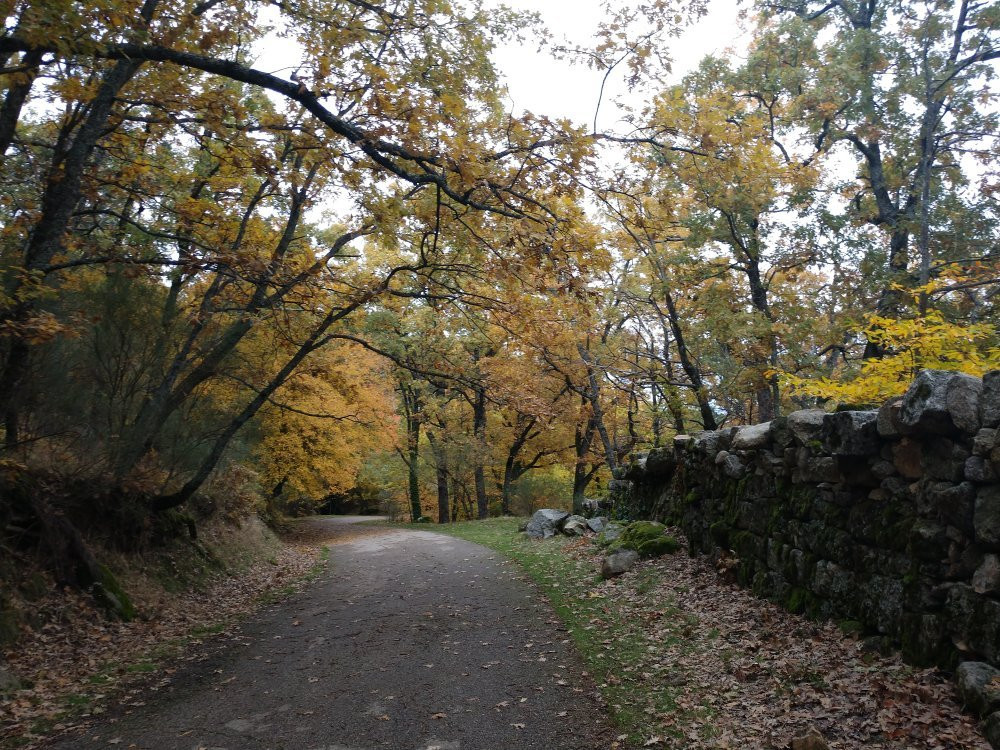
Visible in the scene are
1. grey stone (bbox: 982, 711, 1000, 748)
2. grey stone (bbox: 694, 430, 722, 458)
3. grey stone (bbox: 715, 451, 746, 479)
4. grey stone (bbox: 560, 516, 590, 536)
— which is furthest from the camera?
grey stone (bbox: 560, 516, 590, 536)

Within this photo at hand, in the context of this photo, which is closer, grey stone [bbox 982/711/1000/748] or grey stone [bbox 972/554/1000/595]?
grey stone [bbox 982/711/1000/748]

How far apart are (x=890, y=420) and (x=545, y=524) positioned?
12062mm

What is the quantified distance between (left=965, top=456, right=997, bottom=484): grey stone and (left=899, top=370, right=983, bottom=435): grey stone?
7.5 inches

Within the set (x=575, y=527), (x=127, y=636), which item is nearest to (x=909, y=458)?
(x=127, y=636)

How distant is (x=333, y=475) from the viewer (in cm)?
2127

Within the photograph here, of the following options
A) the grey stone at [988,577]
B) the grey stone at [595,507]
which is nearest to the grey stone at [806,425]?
the grey stone at [988,577]

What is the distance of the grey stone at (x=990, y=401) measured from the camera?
13.1 ft

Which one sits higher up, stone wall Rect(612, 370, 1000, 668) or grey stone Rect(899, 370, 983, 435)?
grey stone Rect(899, 370, 983, 435)

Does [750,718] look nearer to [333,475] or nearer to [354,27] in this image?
[354,27]

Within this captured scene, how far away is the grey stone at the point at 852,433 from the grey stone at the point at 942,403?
1.90 feet

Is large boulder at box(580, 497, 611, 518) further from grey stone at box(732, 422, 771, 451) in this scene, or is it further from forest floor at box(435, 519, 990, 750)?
grey stone at box(732, 422, 771, 451)

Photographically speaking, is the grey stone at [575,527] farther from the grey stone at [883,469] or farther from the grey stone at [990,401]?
the grey stone at [990,401]

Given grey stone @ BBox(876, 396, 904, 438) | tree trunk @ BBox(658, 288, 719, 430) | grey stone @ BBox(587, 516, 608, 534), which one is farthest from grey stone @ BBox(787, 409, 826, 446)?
grey stone @ BBox(587, 516, 608, 534)

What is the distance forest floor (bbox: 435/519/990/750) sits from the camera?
402 centimetres
